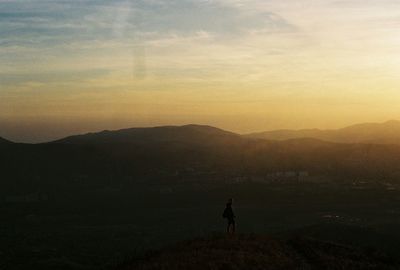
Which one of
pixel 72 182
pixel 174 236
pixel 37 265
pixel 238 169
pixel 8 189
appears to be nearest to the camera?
pixel 37 265

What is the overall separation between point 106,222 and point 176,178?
59476 mm

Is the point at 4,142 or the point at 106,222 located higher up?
the point at 4,142

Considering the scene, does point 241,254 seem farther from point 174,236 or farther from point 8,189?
point 8,189

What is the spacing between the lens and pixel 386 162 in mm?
192875

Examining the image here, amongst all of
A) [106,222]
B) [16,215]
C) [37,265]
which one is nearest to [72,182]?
[16,215]

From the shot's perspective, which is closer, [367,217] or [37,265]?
[37,265]

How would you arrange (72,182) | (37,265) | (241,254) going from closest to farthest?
(241,254) < (37,265) < (72,182)

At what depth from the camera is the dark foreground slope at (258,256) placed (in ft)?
92.1

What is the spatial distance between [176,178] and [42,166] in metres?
39.1

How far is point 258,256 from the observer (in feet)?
99.0

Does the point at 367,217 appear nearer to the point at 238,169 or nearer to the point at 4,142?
the point at 238,169

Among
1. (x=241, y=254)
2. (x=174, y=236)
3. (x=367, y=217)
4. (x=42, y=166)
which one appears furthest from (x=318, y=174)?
(x=241, y=254)

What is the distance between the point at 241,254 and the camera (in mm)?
29766

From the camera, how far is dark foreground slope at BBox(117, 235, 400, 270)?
28.1m
